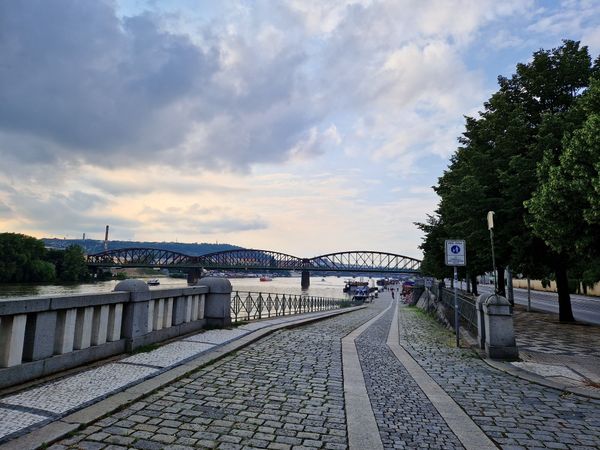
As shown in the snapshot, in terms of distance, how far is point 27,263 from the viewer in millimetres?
76688

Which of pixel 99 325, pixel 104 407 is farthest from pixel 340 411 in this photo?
pixel 99 325

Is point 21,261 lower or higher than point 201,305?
higher

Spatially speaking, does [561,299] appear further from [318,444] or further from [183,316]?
[318,444]

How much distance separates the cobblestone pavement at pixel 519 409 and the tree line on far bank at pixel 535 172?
7.24m

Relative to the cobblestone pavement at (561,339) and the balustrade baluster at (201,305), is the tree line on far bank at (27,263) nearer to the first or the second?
the balustrade baluster at (201,305)

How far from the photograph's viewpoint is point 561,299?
1897 cm

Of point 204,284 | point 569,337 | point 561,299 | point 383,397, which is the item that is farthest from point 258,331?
point 561,299

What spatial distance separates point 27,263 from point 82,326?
8557cm

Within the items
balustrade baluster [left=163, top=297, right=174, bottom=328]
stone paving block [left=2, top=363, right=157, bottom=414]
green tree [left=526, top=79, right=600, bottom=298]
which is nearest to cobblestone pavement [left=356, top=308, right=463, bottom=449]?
stone paving block [left=2, top=363, right=157, bottom=414]

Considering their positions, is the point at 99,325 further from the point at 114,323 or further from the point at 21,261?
the point at 21,261

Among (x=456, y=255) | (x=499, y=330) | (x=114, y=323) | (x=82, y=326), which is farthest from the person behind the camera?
(x=456, y=255)

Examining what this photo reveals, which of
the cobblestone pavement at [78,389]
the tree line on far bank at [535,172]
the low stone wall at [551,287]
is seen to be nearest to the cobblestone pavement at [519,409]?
the cobblestone pavement at [78,389]

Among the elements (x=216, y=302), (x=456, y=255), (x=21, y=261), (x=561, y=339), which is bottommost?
(x=561, y=339)

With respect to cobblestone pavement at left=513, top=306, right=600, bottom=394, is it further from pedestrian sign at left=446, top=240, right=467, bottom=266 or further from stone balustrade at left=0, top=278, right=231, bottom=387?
stone balustrade at left=0, top=278, right=231, bottom=387
